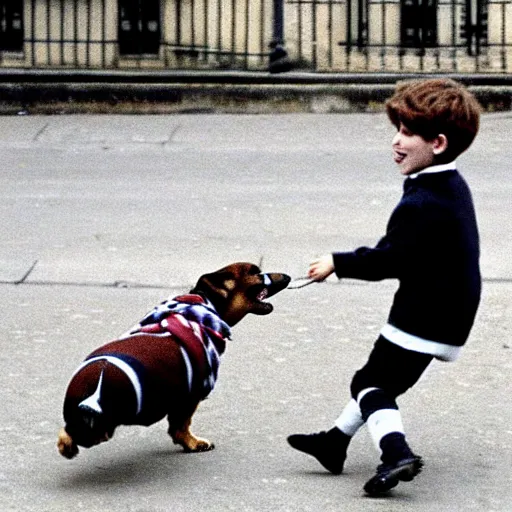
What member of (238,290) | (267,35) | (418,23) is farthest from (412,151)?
(418,23)

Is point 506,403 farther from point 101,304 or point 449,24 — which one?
point 449,24

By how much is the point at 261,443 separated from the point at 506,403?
3.43 ft

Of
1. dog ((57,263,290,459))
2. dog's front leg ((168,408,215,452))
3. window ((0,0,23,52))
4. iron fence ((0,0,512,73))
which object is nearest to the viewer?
dog ((57,263,290,459))

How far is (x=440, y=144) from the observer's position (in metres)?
5.09

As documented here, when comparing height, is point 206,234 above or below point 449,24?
below

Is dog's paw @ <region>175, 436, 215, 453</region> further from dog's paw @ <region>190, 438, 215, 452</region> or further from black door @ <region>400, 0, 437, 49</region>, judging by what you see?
black door @ <region>400, 0, 437, 49</region>

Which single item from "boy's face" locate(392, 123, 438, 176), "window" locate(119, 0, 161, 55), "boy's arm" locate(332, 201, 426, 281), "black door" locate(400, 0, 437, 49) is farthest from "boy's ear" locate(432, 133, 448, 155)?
"window" locate(119, 0, 161, 55)

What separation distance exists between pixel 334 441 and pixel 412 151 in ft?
3.28

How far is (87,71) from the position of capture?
14.0 meters

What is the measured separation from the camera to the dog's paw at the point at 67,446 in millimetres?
5224

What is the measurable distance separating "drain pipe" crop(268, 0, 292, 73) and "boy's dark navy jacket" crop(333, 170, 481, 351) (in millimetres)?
8860

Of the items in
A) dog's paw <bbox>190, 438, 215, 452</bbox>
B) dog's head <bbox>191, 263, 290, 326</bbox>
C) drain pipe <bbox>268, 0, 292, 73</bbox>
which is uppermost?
drain pipe <bbox>268, 0, 292, 73</bbox>

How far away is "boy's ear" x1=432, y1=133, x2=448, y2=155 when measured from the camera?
508 centimetres

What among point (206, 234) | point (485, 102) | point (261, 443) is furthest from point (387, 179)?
point (261, 443)
